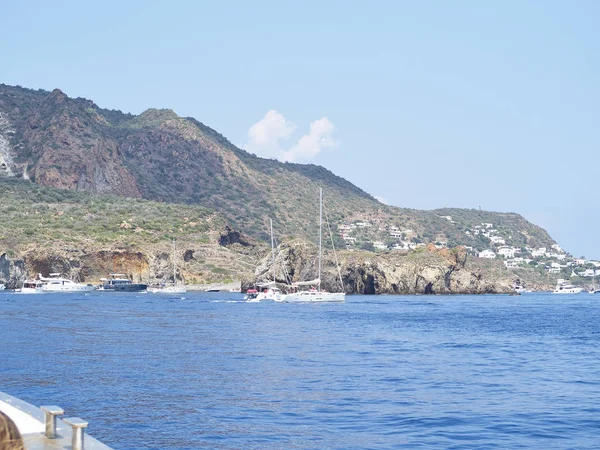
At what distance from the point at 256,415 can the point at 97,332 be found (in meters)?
26.4

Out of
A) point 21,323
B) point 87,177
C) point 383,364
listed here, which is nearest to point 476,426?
point 383,364

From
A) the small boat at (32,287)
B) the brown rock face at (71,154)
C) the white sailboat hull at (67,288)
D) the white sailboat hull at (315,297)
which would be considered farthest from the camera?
the brown rock face at (71,154)

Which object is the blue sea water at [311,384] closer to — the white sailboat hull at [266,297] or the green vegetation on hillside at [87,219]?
the white sailboat hull at [266,297]

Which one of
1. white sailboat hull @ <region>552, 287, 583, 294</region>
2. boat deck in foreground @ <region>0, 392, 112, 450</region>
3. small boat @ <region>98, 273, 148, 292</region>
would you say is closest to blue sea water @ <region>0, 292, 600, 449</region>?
boat deck in foreground @ <region>0, 392, 112, 450</region>

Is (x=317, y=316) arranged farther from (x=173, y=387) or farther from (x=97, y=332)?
(x=173, y=387)

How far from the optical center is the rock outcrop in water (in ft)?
376

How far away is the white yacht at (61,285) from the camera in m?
114

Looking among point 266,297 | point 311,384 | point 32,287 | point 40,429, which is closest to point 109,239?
point 32,287

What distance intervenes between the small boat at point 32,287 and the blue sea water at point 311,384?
61566mm

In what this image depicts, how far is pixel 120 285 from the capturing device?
11875cm

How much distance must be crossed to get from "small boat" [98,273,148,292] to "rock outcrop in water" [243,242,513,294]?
50.1 feet

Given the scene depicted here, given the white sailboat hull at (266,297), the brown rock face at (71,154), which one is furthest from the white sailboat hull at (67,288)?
the brown rock face at (71,154)

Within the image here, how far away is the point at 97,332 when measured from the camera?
151ft

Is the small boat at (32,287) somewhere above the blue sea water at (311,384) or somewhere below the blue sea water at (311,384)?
above
